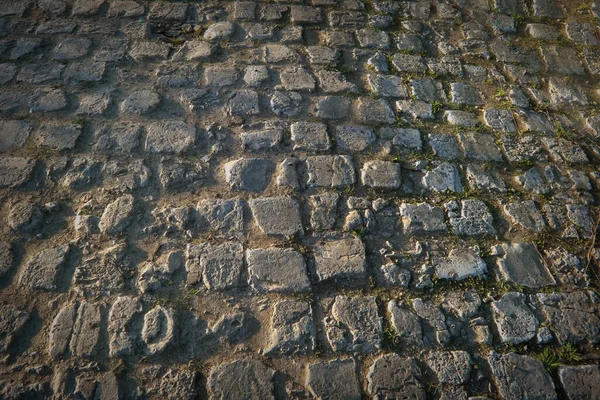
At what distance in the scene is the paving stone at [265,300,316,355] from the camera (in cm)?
201

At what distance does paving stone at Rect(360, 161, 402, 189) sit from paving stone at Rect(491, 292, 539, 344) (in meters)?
0.91

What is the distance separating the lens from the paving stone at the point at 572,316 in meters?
2.18

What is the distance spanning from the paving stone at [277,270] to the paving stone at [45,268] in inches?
38.5

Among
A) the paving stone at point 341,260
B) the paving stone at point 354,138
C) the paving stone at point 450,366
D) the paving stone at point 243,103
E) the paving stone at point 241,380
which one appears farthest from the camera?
the paving stone at point 243,103

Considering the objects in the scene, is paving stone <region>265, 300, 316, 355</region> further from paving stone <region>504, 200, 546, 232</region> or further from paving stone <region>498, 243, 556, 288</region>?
paving stone <region>504, 200, 546, 232</region>

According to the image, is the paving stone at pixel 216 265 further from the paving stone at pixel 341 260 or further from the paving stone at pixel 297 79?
the paving stone at pixel 297 79

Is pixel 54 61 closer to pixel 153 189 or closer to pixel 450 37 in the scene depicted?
pixel 153 189

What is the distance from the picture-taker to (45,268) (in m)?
2.17

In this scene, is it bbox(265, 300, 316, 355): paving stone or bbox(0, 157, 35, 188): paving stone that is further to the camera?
bbox(0, 157, 35, 188): paving stone

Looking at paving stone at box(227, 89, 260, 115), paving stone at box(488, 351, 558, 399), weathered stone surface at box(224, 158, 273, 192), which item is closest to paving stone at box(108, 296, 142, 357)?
weathered stone surface at box(224, 158, 273, 192)

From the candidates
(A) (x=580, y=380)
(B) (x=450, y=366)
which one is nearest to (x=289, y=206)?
(B) (x=450, y=366)

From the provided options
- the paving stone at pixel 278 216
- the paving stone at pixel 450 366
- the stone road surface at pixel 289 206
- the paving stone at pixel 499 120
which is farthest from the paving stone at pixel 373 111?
the paving stone at pixel 450 366

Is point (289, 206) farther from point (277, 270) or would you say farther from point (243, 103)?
point (243, 103)

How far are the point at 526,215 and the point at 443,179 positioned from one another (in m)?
0.55
